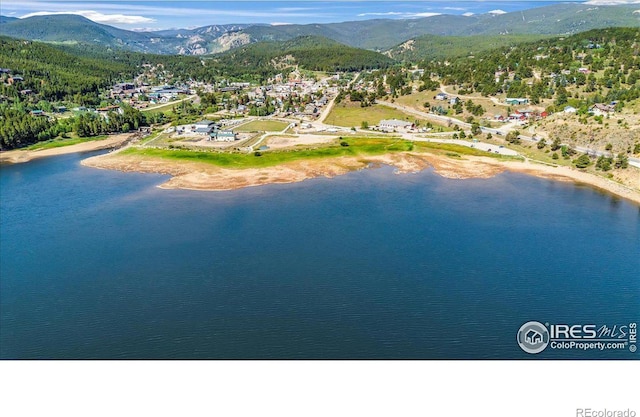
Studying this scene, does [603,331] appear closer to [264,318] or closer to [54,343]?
[264,318]

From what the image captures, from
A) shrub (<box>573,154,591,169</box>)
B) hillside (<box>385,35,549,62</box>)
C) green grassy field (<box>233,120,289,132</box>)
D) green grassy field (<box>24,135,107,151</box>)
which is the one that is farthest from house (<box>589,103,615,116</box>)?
hillside (<box>385,35,549,62</box>)

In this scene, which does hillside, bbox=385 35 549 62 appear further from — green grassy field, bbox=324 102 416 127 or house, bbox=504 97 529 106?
house, bbox=504 97 529 106

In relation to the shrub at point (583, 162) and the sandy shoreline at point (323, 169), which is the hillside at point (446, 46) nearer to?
the sandy shoreline at point (323, 169)

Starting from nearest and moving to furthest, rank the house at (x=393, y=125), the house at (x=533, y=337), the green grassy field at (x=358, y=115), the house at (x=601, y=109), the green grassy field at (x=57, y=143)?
the house at (x=533, y=337), the house at (x=601, y=109), the green grassy field at (x=57, y=143), the house at (x=393, y=125), the green grassy field at (x=358, y=115)

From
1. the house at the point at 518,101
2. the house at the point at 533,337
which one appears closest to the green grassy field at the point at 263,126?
the house at the point at 518,101

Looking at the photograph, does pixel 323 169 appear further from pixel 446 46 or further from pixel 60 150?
pixel 446 46
